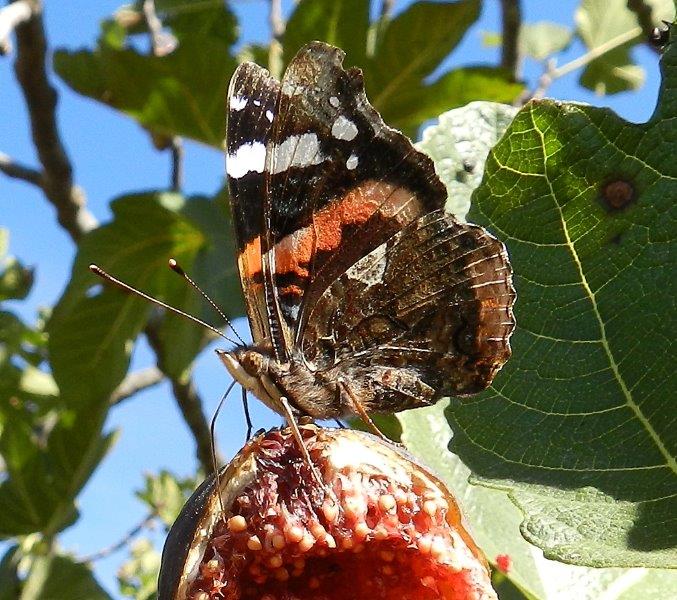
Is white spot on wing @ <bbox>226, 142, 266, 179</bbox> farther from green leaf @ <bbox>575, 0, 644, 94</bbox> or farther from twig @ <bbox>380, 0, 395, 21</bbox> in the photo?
green leaf @ <bbox>575, 0, 644, 94</bbox>

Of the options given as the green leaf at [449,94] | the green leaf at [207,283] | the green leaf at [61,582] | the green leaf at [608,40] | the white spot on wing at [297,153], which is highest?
the green leaf at [608,40]

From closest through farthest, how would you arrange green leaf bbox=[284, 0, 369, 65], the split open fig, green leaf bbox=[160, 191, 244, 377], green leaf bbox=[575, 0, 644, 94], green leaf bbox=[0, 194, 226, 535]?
the split open fig < green leaf bbox=[160, 191, 244, 377] < green leaf bbox=[284, 0, 369, 65] < green leaf bbox=[0, 194, 226, 535] < green leaf bbox=[575, 0, 644, 94]

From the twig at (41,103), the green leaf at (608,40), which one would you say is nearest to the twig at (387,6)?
the green leaf at (608,40)

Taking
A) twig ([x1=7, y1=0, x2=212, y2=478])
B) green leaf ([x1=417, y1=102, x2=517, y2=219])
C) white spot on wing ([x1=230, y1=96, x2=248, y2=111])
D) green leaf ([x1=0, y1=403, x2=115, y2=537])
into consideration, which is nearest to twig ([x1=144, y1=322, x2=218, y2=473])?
twig ([x1=7, y1=0, x2=212, y2=478])

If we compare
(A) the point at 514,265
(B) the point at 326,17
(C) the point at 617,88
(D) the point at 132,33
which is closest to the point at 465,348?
(A) the point at 514,265

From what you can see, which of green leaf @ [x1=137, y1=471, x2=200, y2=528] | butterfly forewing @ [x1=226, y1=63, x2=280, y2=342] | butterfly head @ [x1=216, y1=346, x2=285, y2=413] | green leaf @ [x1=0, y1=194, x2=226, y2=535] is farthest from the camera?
green leaf @ [x1=137, y1=471, x2=200, y2=528]

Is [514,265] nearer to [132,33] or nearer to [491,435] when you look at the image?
[491,435]

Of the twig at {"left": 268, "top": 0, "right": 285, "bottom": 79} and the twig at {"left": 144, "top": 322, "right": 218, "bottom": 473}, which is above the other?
the twig at {"left": 268, "top": 0, "right": 285, "bottom": 79}

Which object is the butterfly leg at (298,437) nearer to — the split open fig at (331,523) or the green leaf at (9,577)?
the split open fig at (331,523)
